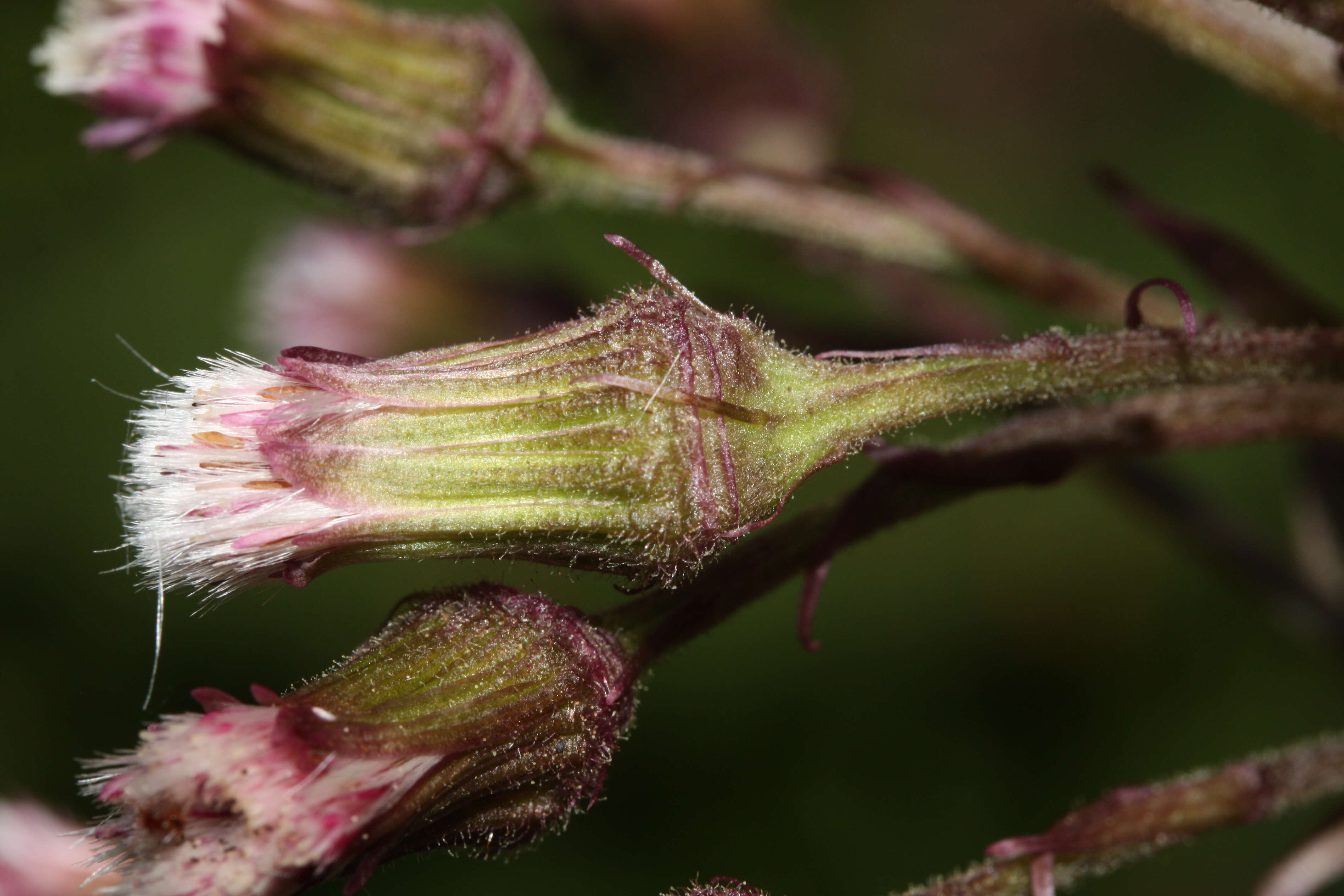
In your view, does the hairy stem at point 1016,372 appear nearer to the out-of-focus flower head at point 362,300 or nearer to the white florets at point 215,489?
the white florets at point 215,489

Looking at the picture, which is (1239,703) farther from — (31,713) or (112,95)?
(31,713)

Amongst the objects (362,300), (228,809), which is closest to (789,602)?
(362,300)

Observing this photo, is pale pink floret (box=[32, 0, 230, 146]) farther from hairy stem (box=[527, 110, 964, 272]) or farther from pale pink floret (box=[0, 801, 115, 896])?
pale pink floret (box=[0, 801, 115, 896])

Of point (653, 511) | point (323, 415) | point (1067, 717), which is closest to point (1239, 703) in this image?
point (1067, 717)

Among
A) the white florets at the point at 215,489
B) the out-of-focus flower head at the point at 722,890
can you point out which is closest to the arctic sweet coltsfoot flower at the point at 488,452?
the white florets at the point at 215,489

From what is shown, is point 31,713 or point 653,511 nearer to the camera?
point 653,511

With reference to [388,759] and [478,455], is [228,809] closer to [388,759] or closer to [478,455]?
[388,759]

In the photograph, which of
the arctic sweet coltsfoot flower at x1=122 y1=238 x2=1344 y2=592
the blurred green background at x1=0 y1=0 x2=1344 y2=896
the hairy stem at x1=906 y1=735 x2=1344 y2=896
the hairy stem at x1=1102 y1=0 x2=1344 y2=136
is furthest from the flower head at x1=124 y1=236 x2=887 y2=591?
the blurred green background at x1=0 y1=0 x2=1344 y2=896
